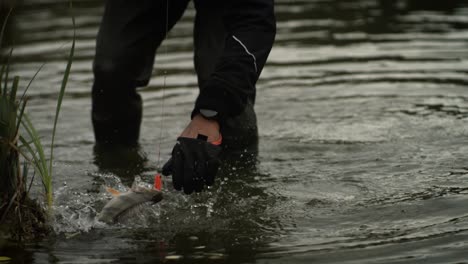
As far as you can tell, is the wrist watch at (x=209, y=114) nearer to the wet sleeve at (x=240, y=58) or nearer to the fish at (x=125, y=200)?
the wet sleeve at (x=240, y=58)

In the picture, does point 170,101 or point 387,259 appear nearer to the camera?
Result: point 387,259

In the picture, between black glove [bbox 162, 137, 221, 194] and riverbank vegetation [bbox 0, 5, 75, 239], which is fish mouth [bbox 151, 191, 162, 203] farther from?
riverbank vegetation [bbox 0, 5, 75, 239]

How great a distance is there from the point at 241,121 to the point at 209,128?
149 centimetres

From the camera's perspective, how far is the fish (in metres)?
4.64

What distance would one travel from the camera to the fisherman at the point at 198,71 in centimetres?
457

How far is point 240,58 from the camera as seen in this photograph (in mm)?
4797

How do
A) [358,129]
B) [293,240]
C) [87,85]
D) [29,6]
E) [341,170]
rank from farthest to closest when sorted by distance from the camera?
[29,6] < [87,85] < [358,129] < [341,170] < [293,240]

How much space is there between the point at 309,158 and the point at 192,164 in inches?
70.0

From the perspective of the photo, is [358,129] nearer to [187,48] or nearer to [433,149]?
[433,149]

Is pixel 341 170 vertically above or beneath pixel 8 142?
beneath

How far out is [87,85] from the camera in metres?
8.55

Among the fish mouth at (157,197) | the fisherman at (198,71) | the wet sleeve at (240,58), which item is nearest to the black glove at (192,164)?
the fisherman at (198,71)

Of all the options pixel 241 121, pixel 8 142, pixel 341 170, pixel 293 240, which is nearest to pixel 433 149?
pixel 341 170

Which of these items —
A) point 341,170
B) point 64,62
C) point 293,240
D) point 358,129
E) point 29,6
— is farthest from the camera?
point 29,6
